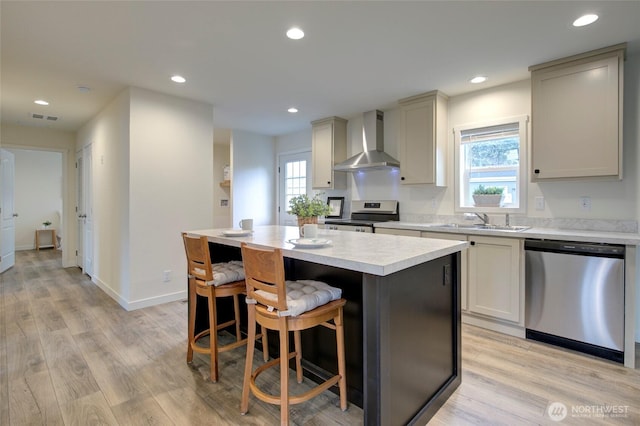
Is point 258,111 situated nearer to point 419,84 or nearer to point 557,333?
point 419,84

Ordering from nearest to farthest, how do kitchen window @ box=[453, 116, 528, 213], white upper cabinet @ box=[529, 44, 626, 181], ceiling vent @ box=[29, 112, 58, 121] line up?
white upper cabinet @ box=[529, 44, 626, 181] → kitchen window @ box=[453, 116, 528, 213] → ceiling vent @ box=[29, 112, 58, 121]

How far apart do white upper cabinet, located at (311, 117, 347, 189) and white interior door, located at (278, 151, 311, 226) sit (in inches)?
23.5

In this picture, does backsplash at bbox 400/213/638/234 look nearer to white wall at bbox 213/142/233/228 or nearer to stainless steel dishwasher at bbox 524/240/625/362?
stainless steel dishwasher at bbox 524/240/625/362

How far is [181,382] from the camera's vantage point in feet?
6.86

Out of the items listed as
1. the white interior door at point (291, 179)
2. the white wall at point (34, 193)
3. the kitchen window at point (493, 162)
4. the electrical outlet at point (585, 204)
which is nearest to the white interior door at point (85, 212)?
the white wall at point (34, 193)

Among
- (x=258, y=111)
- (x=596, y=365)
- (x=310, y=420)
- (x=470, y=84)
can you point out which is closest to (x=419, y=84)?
(x=470, y=84)

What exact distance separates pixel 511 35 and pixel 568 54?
2.30 feet

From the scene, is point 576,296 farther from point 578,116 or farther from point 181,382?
point 181,382

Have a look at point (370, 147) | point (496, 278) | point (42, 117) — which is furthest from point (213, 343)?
point (42, 117)

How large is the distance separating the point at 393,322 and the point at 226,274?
3.94 feet

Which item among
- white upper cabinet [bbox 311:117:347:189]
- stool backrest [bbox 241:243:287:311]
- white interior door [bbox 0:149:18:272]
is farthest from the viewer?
white interior door [bbox 0:149:18:272]

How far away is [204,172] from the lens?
160 inches

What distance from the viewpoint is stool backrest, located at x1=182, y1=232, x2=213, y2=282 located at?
2080 mm

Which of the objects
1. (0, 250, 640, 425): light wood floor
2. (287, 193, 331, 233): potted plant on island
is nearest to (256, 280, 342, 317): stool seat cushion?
(287, 193, 331, 233): potted plant on island
